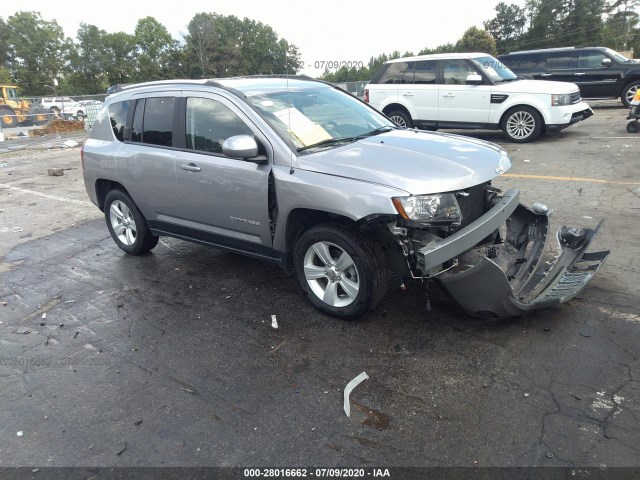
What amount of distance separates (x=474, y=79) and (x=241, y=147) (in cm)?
861

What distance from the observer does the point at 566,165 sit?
8523 mm

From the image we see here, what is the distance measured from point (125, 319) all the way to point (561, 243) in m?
3.86

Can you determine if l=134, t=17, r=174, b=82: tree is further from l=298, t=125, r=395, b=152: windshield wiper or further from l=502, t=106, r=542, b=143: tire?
l=298, t=125, r=395, b=152: windshield wiper

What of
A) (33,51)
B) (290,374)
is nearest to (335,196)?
(290,374)

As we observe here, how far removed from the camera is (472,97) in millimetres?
10891

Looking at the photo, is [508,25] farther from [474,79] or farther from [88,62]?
[474,79]

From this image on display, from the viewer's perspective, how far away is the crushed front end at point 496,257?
3205 millimetres

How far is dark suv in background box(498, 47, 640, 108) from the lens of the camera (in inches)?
576

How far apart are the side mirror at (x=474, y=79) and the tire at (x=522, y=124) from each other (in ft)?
3.21

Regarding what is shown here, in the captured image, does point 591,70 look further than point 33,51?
No

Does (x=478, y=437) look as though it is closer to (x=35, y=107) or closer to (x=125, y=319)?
(x=125, y=319)

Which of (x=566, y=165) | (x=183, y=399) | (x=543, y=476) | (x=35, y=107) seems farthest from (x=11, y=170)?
(x=35, y=107)

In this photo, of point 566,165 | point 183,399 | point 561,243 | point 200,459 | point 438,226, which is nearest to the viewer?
point 200,459

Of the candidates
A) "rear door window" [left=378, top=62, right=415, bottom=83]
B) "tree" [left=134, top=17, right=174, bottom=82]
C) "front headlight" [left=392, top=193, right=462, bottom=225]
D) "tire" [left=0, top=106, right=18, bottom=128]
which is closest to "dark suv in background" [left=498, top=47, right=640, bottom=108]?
"rear door window" [left=378, top=62, right=415, bottom=83]
